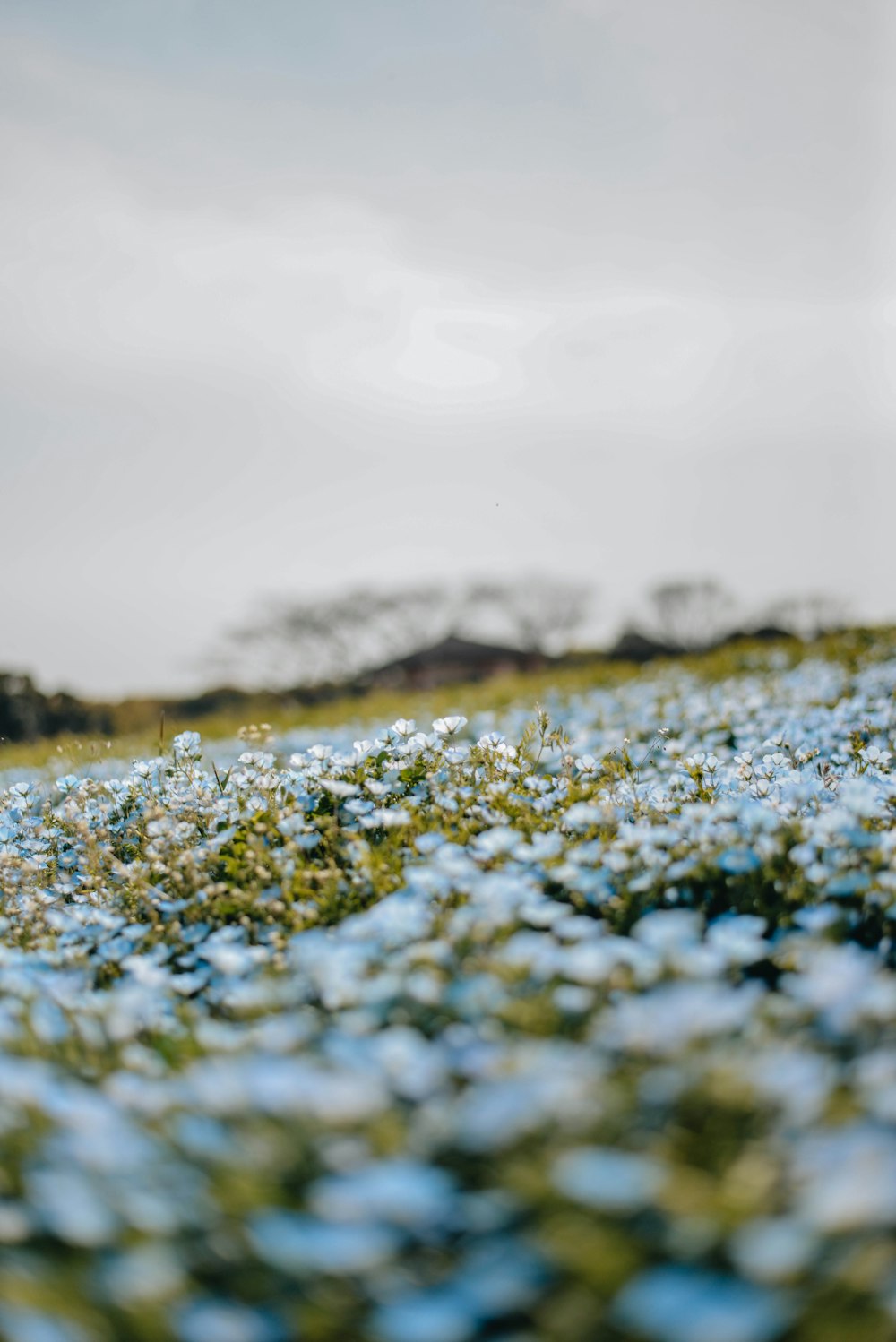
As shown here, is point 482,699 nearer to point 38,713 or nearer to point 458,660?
point 38,713

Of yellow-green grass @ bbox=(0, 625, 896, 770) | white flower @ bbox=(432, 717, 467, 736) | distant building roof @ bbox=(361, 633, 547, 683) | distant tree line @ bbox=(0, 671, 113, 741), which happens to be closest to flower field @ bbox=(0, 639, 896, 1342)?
white flower @ bbox=(432, 717, 467, 736)

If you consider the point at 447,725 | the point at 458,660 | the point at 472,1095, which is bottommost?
the point at 472,1095

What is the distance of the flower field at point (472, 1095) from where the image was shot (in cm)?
147

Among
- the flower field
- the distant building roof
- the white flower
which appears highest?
the distant building roof

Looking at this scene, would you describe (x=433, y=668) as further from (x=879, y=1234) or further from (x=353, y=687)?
(x=879, y=1234)

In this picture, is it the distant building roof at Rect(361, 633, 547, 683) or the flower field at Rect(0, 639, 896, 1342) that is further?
the distant building roof at Rect(361, 633, 547, 683)

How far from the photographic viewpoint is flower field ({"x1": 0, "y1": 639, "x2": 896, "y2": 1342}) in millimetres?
1469

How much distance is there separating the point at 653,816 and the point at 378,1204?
7.10 feet

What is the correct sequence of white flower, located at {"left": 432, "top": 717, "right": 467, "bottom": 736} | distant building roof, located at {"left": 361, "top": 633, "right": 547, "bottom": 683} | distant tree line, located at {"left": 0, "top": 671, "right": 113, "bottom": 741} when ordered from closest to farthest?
white flower, located at {"left": 432, "top": 717, "right": 467, "bottom": 736}
distant tree line, located at {"left": 0, "top": 671, "right": 113, "bottom": 741}
distant building roof, located at {"left": 361, "top": 633, "right": 547, "bottom": 683}

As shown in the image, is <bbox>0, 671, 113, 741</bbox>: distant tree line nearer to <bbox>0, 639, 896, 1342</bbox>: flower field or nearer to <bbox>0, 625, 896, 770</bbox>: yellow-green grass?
<bbox>0, 625, 896, 770</bbox>: yellow-green grass

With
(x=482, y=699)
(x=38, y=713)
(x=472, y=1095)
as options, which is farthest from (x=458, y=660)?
(x=472, y=1095)

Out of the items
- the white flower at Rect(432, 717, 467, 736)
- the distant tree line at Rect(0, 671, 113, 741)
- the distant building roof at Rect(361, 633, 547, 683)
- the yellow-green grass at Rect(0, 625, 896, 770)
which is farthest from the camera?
the distant building roof at Rect(361, 633, 547, 683)

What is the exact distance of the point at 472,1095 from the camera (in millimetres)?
1805

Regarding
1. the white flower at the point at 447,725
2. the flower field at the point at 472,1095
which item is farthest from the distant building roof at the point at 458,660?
the flower field at the point at 472,1095
